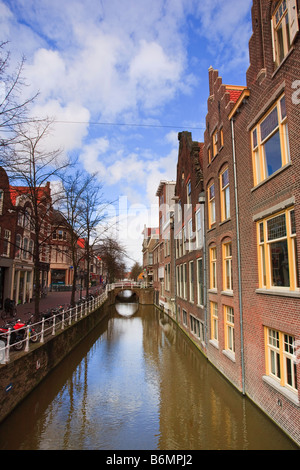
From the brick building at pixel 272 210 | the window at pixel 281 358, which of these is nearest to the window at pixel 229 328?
the brick building at pixel 272 210

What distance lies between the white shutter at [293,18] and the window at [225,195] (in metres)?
5.21

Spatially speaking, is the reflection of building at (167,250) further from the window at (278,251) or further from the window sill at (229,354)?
the window at (278,251)

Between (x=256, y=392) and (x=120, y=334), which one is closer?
(x=256, y=392)

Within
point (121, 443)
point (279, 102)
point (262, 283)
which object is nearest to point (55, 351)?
point (121, 443)

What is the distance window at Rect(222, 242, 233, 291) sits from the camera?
444 inches

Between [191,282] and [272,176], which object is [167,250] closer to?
[191,282]

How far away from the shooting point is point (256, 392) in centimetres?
825

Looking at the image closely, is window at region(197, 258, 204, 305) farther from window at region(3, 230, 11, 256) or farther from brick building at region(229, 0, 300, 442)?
window at region(3, 230, 11, 256)

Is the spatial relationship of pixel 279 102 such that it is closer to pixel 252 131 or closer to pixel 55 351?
pixel 252 131

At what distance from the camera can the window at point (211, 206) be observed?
43.4ft

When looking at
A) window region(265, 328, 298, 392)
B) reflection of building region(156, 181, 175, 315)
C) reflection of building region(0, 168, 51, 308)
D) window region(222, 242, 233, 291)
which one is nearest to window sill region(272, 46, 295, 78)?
window region(222, 242, 233, 291)

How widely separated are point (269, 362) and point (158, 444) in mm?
3463

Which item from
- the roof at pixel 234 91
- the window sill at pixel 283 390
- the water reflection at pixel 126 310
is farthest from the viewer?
the water reflection at pixel 126 310

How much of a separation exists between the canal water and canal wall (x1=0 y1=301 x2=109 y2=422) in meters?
0.32
